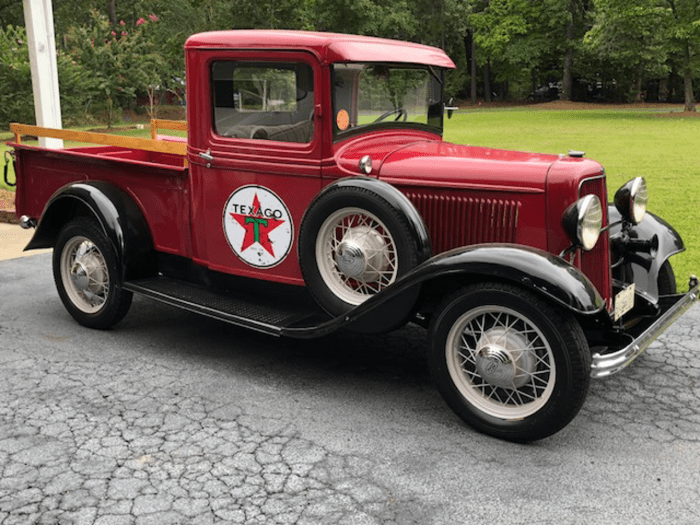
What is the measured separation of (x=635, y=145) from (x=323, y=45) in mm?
14290

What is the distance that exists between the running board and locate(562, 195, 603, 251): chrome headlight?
1321mm

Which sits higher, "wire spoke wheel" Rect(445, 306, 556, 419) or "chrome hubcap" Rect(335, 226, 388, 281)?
"chrome hubcap" Rect(335, 226, 388, 281)

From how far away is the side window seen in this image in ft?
13.1

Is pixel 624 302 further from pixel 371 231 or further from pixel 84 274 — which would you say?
pixel 84 274

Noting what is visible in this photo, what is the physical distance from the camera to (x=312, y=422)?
11.7 ft

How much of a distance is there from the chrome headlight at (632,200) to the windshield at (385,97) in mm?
1329

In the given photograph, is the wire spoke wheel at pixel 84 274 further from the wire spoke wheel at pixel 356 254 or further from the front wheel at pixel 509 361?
the front wheel at pixel 509 361

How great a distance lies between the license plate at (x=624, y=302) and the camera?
365 centimetres

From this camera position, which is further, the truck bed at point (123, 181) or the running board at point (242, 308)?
the truck bed at point (123, 181)

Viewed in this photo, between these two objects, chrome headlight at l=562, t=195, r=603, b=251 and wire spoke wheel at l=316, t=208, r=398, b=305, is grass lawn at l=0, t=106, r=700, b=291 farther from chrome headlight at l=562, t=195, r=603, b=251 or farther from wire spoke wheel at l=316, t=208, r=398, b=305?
wire spoke wheel at l=316, t=208, r=398, b=305

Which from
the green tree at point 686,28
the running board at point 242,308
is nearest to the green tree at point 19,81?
the running board at point 242,308

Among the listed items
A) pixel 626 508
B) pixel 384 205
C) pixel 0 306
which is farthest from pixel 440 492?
pixel 0 306

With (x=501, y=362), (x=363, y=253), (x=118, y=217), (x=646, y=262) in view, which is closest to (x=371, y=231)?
(x=363, y=253)

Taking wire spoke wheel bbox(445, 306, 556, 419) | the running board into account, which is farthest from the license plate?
the running board
